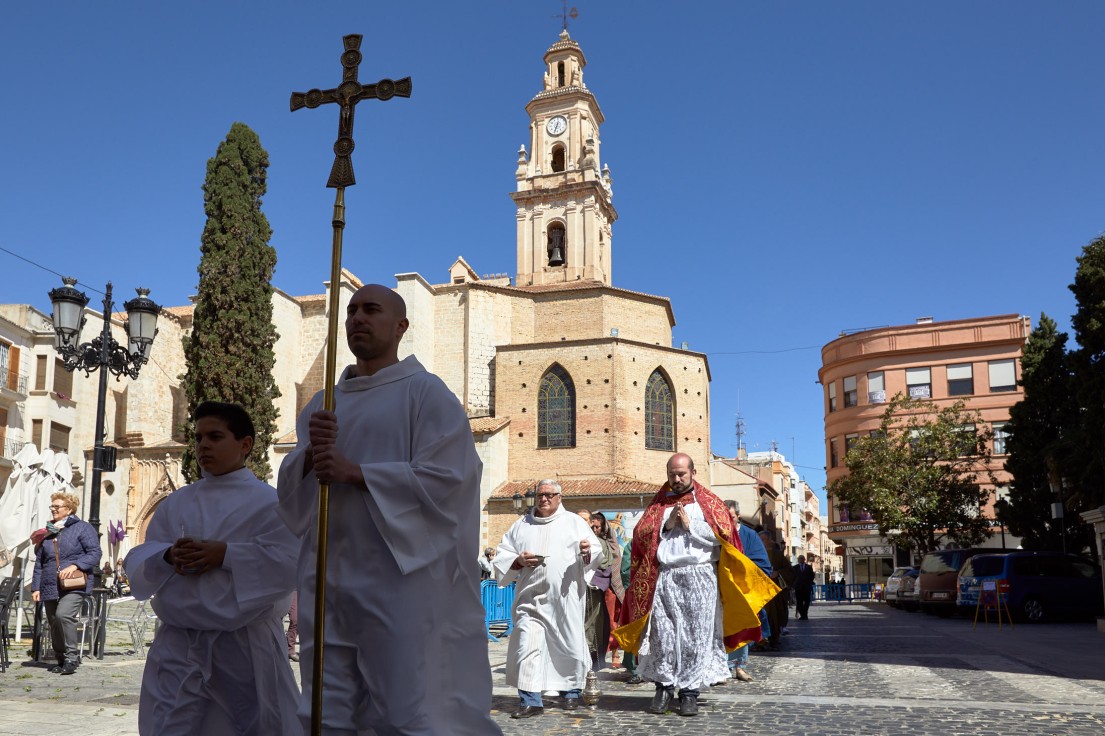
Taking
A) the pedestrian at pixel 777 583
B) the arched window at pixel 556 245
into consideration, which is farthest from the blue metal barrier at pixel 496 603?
the arched window at pixel 556 245

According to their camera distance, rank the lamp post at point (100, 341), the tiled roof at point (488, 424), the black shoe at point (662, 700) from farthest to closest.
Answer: the tiled roof at point (488, 424)
the lamp post at point (100, 341)
the black shoe at point (662, 700)

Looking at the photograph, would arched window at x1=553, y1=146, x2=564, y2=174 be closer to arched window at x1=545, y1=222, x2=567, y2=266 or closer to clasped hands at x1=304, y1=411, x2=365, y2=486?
arched window at x1=545, y1=222, x2=567, y2=266

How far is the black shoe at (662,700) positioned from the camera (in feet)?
24.8

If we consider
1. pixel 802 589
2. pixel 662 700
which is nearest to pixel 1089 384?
pixel 802 589

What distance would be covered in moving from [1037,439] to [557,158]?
29991mm

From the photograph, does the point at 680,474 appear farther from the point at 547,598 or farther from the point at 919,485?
the point at 919,485

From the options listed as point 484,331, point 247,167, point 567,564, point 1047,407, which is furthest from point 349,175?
point 484,331

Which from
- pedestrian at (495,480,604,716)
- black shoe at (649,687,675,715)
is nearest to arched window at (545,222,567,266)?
pedestrian at (495,480,604,716)

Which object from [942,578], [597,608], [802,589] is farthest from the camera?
[942,578]

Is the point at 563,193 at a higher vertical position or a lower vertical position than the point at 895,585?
higher

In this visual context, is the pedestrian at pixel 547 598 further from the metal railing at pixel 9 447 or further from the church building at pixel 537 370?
the metal railing at pixel 9 447

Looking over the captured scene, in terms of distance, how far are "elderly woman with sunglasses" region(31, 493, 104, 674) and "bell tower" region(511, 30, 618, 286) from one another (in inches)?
1572

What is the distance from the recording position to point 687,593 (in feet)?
25.9

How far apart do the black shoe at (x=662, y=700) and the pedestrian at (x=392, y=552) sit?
13.9ft
